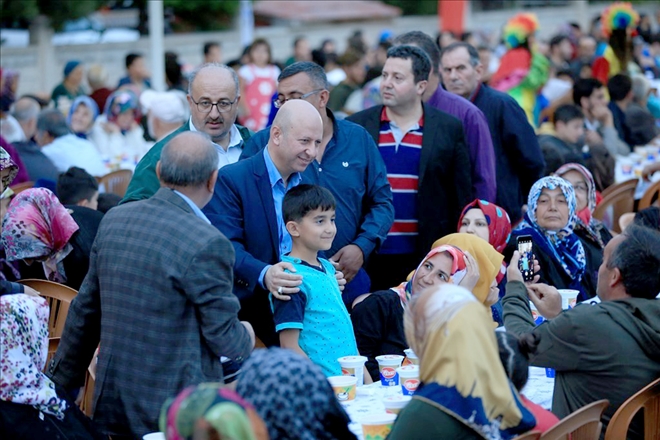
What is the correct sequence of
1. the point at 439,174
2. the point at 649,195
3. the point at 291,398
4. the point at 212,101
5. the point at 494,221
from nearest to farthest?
the point at 291,398, the point at 212,101, the point at 494,221, the point at 439,174, the point at 649,195

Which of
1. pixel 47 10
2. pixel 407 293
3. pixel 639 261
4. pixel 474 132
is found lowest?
pixel 407 293

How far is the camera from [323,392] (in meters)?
2.86

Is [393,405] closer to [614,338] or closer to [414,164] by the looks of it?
[614,338]

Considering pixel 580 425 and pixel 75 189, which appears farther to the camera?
pixel 75 189

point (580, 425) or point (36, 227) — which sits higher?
point (36, 227)

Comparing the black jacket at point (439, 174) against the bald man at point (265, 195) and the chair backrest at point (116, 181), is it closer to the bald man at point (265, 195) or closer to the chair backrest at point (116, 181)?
the bald man at point (265, 195)

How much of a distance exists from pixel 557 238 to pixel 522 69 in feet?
22.1

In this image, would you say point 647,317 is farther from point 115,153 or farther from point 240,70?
point 240,70

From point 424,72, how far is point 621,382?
2.66 metres

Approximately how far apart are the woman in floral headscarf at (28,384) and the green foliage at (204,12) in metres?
20.7

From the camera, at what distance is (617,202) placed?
7.89 meters

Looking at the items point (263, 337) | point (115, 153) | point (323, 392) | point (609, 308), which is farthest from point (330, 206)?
point (115, 153)

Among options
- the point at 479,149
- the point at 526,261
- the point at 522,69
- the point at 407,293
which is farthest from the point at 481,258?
the point at 522,69

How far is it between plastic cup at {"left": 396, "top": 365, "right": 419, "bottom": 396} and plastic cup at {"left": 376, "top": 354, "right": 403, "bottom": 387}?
4.3 inches
